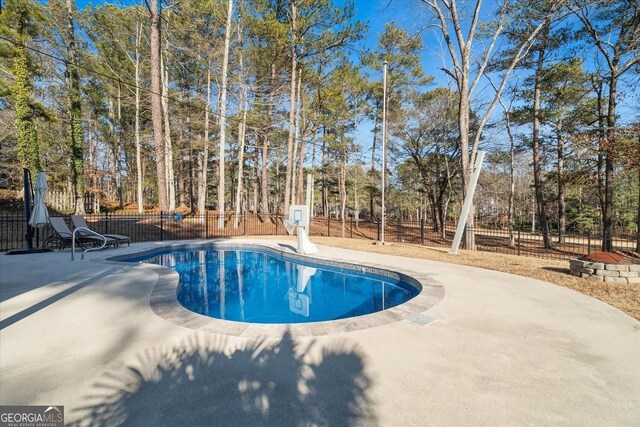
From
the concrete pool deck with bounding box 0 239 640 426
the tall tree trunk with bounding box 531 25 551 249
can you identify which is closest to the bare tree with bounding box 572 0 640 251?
the tall tree trunk with bounding box 531 25 551 249

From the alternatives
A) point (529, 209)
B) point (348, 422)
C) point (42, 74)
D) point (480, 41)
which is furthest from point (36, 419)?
point (529, 209)

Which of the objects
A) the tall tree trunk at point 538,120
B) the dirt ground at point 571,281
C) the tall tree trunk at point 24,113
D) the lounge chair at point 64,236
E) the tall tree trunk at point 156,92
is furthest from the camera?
the tall tree trunk at point 24,113

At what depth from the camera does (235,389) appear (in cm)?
190

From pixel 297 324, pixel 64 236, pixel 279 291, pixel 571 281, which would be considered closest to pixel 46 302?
pixel 297 324

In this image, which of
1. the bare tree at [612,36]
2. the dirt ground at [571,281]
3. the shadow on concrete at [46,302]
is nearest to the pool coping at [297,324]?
the shadow on concrete at [46,302]

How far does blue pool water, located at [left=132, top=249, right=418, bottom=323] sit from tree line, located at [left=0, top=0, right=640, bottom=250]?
6.08 meters

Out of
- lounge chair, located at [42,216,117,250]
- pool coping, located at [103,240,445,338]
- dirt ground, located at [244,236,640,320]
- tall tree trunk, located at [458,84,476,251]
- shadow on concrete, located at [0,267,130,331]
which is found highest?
tall tree trunk, located at [458,84,476,251]

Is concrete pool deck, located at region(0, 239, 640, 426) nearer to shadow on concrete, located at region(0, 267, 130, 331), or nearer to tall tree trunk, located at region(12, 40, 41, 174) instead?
shadow on concrete, located at region(0, 267, 130, 331)

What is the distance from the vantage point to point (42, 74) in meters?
14.4

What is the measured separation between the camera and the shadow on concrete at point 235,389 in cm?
164

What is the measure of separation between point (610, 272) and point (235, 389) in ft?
22.2

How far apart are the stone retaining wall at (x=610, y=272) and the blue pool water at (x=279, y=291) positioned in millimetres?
3490

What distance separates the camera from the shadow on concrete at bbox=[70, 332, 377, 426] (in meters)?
1.64

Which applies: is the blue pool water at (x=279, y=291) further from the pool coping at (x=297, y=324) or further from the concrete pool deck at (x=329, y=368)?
the concrete pool deck at (x=329, y=368)
